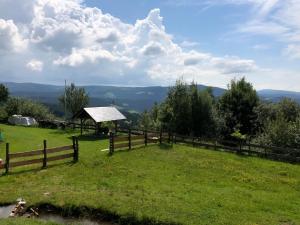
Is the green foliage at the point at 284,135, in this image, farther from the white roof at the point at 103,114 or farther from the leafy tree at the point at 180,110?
the white roof at the point at 103,114

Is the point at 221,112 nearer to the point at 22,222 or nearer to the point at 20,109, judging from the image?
the point at 20,109

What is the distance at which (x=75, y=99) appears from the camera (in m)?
66.2

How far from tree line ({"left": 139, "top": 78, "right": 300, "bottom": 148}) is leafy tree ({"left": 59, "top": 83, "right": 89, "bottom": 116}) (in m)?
17.7

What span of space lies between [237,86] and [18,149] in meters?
37.2

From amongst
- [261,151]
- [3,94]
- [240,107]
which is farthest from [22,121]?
[261,151]

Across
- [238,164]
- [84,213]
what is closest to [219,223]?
[84,213]

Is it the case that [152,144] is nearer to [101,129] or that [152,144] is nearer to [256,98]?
[101,129]

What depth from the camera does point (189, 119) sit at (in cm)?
4922

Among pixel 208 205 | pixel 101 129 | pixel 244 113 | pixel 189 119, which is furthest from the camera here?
pixel 244 113

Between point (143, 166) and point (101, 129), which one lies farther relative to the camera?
point (101, 129)

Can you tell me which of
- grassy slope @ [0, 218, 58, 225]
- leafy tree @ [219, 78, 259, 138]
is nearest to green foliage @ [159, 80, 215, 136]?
leafy tree @ [219, 78, 259, 138]

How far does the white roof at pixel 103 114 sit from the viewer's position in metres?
43.1

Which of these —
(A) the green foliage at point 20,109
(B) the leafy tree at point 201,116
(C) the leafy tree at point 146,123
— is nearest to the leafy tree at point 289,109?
(B) the leafy tree at point 201,116

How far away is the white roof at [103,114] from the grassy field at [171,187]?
1453cm
